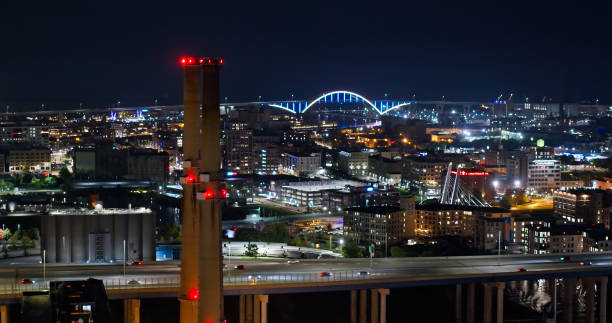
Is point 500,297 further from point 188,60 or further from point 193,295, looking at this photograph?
point 188,60

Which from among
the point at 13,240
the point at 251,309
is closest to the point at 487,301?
the point at 251,309

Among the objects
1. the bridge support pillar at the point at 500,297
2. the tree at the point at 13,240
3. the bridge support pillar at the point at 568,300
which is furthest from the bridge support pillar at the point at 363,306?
the tree at the point at 13,240

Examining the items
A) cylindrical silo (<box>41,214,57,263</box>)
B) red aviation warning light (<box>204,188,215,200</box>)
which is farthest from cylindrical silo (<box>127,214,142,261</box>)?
red aviation warning light (<box>204,188,215,200</box>)

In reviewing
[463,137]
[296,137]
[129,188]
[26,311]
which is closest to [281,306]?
[26,311]

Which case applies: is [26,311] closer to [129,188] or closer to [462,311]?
[462,311]

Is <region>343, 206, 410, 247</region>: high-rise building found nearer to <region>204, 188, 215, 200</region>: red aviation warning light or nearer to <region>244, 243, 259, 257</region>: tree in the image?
<region>244, 243, 259, 257</region>: tree

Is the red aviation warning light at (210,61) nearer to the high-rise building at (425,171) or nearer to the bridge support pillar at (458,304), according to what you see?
the bridge support pillar at (458,304)

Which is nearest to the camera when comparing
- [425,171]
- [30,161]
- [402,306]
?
[402,306]
